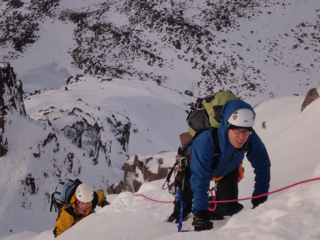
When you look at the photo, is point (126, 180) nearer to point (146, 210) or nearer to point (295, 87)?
point (146, 210)

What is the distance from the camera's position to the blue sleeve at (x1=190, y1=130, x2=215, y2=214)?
88.6 inches

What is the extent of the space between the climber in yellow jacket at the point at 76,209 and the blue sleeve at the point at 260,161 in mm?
2335

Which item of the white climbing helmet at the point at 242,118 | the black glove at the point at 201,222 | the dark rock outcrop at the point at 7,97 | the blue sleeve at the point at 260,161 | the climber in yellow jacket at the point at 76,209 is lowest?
the climber in yellow jacket at the point at 76,209

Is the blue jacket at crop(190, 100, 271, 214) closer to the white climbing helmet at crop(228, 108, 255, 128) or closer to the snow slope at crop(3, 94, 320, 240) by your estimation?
the white climbing helmet at crop(228, 108, 255, 128)

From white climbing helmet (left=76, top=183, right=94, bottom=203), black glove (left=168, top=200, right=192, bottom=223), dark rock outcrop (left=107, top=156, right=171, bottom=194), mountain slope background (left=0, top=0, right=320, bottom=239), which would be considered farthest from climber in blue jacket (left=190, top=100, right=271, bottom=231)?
mountain slope background (left=0, top=0, right=320, bottom=239)

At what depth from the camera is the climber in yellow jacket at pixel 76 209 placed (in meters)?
3.82

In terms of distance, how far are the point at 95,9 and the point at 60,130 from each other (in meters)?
21.8

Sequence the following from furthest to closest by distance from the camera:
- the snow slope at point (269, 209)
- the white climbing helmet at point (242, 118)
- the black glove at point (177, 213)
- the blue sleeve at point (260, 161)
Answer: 1. the black glove at point (177, 213)
2. the blue sleeve at point (260, 161)
3. the white climbing helmet at point (242, 118)
4. the snow slope at point (269, 209)

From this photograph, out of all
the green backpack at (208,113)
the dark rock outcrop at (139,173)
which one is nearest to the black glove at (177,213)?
the green backpack at (208,113)

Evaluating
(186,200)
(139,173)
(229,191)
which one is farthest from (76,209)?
(139,173)

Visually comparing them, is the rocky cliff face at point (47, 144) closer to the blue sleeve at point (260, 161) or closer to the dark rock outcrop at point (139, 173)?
the dark rock outcrop at point (139, 173)

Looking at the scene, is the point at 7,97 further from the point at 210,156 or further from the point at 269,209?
the point at 269,209

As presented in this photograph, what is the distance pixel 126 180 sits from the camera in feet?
28.3

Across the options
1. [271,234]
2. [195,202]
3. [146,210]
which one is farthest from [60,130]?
[271,234]
